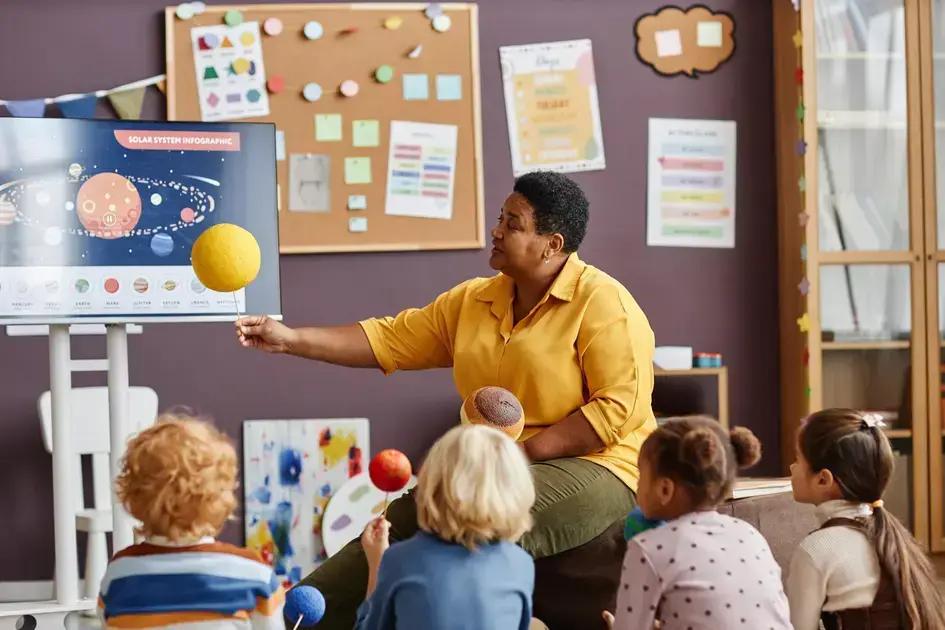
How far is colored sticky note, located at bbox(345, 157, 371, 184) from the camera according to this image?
3.95m

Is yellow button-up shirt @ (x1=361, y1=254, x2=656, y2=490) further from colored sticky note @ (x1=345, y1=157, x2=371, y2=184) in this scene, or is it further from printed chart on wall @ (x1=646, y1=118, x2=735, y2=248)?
printed chart on wall @ (x1=646, y1=118, x2=735, y2=248)

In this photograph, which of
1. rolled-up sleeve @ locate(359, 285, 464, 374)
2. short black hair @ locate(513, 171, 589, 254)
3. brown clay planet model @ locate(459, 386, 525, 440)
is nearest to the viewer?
brown clay planet model @ locate(459, 386, 525, 440)

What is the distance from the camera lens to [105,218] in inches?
114

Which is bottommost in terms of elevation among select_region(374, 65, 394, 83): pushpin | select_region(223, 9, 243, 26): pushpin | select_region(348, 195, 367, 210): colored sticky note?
select_region(348, 195, 367, 210): colored sticky note

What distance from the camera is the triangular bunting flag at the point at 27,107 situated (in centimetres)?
382

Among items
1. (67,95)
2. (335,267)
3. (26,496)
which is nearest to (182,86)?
(67,95)

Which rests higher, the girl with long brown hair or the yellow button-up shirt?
the yellow button-up shirt

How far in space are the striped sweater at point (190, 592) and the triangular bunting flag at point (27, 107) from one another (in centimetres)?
253

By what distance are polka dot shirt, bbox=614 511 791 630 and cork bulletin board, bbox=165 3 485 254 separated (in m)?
2.30

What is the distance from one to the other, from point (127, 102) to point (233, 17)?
1.46 ft

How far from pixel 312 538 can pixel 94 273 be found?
141 cm

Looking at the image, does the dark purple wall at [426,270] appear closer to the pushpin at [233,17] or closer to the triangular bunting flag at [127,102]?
the triangular bunting flag at [127,102]

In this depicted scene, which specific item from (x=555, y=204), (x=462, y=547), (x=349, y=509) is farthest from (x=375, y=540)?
(x=349, y=509)

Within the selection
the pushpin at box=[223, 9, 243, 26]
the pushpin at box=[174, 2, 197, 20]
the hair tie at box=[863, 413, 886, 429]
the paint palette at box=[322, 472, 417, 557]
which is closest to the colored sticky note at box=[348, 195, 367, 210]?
the pushpin at box=[223, 9, 243, 26]
